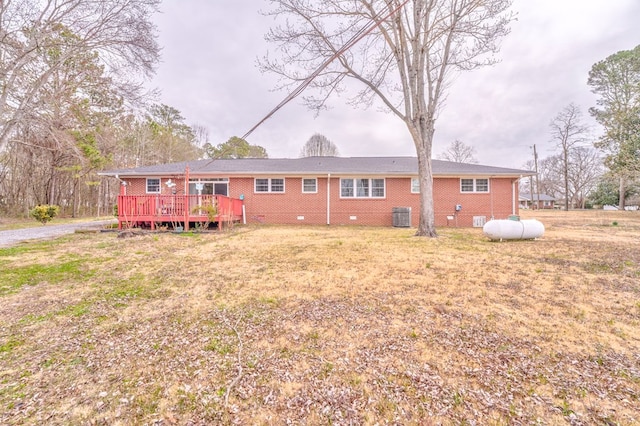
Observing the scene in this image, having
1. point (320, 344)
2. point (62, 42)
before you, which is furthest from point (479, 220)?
point (62, 42)

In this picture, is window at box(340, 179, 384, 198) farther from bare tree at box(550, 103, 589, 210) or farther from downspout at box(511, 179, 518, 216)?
bare tree at box(550, 103, 589, 210)

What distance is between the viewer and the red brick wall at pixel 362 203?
46.5 ft

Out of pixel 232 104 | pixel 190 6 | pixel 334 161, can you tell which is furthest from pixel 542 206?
pixel 190 6

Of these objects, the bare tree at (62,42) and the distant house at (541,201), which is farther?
the distant house at (541,201)

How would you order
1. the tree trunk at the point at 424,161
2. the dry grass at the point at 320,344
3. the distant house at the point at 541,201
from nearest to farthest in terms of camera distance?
the dry grass at the point at 320,344, the tree trunk at the point at 424,161, the distant house at the point at 541,201

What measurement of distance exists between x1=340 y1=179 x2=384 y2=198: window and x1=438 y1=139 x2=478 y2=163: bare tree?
32263 mm

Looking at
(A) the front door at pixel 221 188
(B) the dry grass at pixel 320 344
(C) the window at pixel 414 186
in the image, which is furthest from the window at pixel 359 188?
(B) the dry grass at pixel 320 344

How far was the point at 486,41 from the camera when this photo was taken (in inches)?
371

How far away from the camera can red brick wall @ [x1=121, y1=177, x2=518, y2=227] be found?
14180 millimetres

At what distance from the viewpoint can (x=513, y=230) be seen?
324 inches

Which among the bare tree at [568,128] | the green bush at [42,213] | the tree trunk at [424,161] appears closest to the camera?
the tree trunk at [424,161]

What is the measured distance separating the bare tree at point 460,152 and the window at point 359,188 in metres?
32.3

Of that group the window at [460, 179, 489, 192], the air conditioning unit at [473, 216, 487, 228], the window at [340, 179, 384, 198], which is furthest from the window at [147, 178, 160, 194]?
the air conditioning unit at [473, 216, 487, 228]

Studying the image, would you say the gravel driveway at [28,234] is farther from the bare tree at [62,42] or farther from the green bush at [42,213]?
the bare tree at [62,42]
